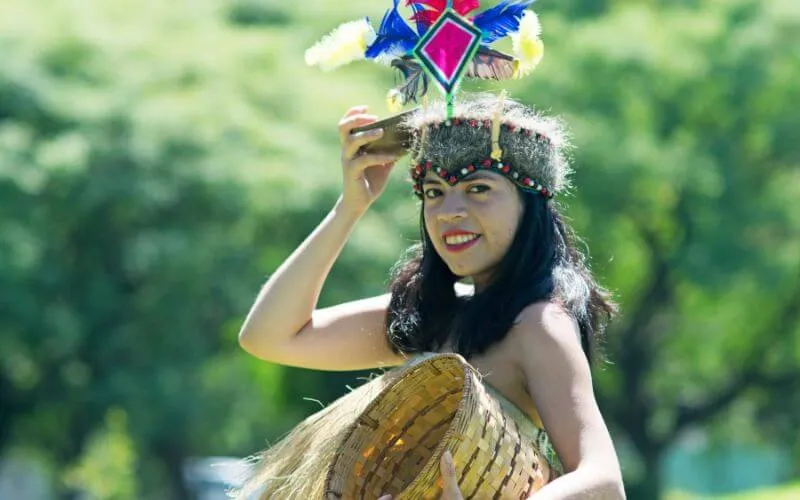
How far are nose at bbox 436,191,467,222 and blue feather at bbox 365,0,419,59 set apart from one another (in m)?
0.30

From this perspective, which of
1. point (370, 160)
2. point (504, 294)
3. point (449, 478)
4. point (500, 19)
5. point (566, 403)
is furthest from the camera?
point (370, 160)

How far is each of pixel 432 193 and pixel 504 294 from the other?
22 cm

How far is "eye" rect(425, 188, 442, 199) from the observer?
251 cm

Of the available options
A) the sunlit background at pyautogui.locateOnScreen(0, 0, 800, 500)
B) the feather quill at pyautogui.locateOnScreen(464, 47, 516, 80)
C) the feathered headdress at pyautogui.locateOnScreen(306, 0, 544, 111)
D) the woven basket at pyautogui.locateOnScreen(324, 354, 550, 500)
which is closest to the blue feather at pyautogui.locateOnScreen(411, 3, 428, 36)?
the feathered headdress at pyautogui.locateOnScreen(306, 0, 544, 111)

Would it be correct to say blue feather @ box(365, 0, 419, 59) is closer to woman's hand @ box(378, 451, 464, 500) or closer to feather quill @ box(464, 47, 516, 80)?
feather quill @ box(464, 47, 516, 80)

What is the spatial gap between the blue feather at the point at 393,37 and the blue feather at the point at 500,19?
12 cm

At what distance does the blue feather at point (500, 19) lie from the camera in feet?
8.32

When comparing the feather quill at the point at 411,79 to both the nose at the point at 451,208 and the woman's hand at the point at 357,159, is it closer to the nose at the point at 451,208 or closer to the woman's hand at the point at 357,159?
the woman's hand at the point at 357,159

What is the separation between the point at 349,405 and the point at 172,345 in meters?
11.7

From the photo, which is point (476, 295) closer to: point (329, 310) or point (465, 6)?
point (329, 310)

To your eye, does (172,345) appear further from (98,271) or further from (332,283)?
(332,283)

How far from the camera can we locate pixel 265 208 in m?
13.8

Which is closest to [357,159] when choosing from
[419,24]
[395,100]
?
[395,100]

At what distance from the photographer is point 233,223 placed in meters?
14.0
